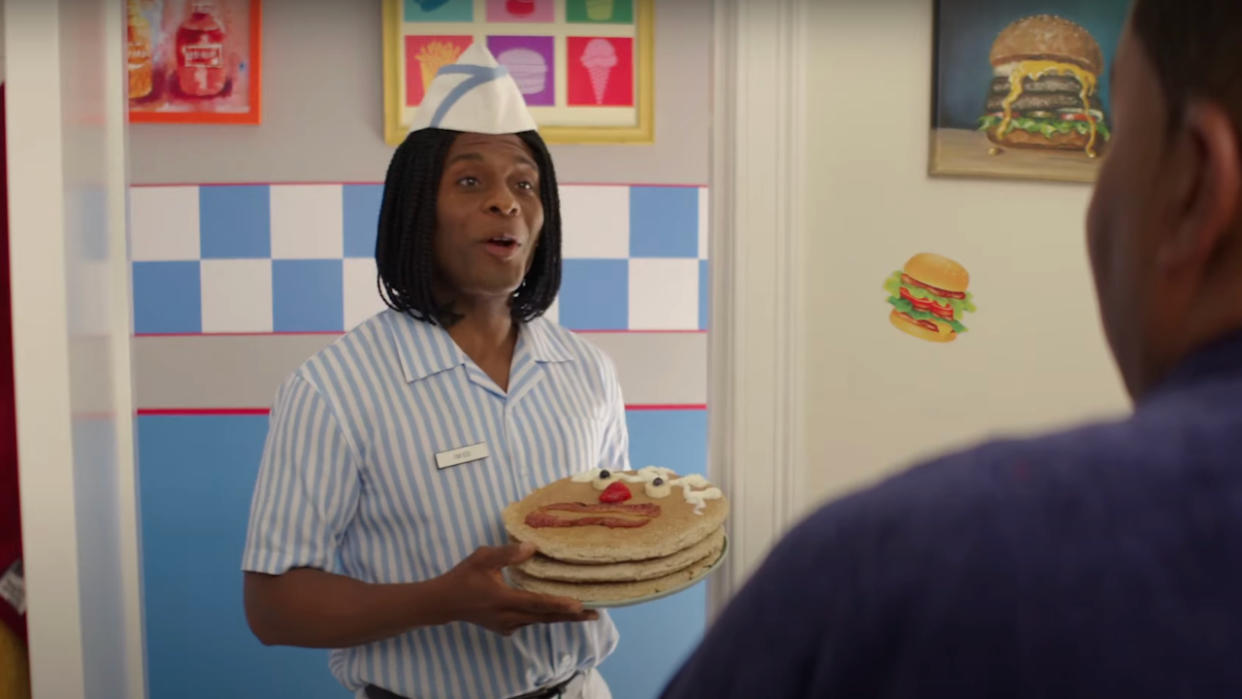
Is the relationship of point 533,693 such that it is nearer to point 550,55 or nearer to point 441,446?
point 441,446

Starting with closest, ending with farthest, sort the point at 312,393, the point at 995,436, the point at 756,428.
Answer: the point at 995,436
the point at 312,393
the point at 756,428

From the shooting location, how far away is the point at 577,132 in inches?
109

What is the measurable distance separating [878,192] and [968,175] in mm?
129

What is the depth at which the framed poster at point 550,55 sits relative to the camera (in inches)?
105

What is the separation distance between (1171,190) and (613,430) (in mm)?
1246

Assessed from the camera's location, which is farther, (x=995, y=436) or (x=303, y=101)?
(x=303, y=101)

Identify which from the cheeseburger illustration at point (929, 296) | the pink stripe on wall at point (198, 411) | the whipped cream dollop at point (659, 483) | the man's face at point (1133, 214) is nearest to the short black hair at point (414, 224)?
the whipped cream dollop at point (659, 483)

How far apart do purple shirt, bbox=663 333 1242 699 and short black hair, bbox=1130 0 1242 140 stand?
10 cm

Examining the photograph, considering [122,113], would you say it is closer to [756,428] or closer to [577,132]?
[756,428]

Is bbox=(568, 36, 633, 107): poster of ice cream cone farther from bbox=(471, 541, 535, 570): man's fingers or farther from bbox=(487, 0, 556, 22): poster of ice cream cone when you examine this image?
bbox=(471, 541, 535, 570): man's fingers

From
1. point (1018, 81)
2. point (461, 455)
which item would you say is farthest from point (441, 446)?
point (1018, 81)

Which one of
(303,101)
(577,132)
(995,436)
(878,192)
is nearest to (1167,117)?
(995,436)

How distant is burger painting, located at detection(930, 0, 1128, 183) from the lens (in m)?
1.31

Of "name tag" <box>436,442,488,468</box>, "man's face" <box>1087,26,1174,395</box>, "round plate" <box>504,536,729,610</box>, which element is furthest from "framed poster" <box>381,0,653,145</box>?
"man's face" <box>1087,26,1174,395</box>
